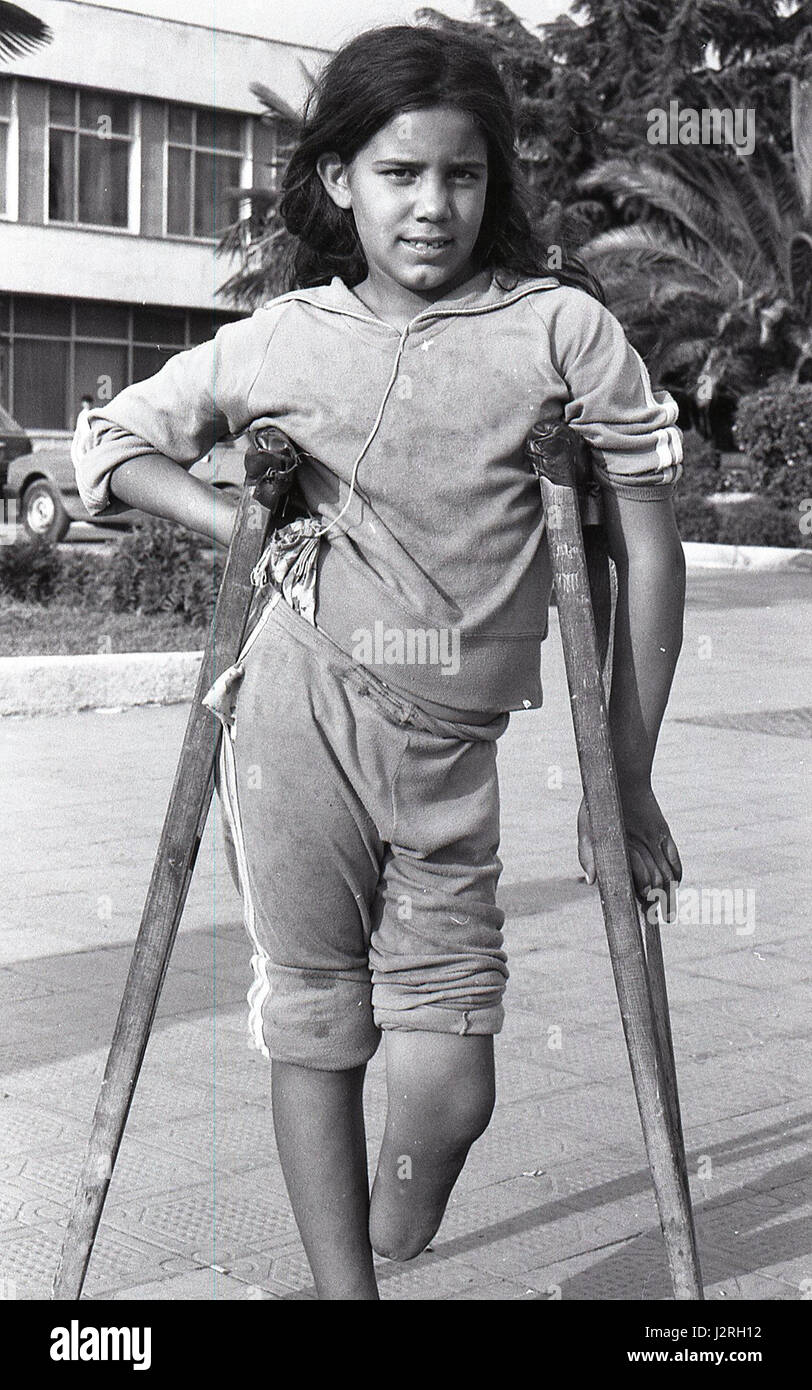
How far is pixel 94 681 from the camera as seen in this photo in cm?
923

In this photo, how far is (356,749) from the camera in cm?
239

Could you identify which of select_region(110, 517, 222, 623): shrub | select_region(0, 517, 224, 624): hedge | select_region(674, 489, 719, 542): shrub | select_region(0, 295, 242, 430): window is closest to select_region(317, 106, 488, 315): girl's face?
select_region(0, 517, 224, 624): hedge

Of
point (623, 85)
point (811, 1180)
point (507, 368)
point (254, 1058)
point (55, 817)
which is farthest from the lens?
point (623, 85)

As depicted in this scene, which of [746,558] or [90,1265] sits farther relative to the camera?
[746,558]

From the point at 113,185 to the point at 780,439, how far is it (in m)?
21.4

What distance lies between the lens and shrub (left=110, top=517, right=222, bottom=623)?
1145 centimetres

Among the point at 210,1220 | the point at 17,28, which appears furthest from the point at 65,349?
the point at 210,1220

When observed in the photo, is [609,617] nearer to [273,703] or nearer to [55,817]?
[273,703]

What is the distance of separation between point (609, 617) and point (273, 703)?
462 millimetres

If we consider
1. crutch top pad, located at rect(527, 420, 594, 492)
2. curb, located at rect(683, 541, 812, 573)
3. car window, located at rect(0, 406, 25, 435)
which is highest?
crutch top pad, located at rect(527, 420, 594, 492)

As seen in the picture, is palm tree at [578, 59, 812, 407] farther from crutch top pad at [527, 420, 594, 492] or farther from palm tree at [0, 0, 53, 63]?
crutch top pad at [527, 420, 594, 492]

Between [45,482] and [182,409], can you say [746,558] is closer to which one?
[45,482]

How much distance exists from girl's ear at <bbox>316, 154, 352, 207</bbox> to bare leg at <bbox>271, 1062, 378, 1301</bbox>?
117 cm

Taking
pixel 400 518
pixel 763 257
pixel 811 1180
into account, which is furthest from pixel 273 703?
pixel 763 257
